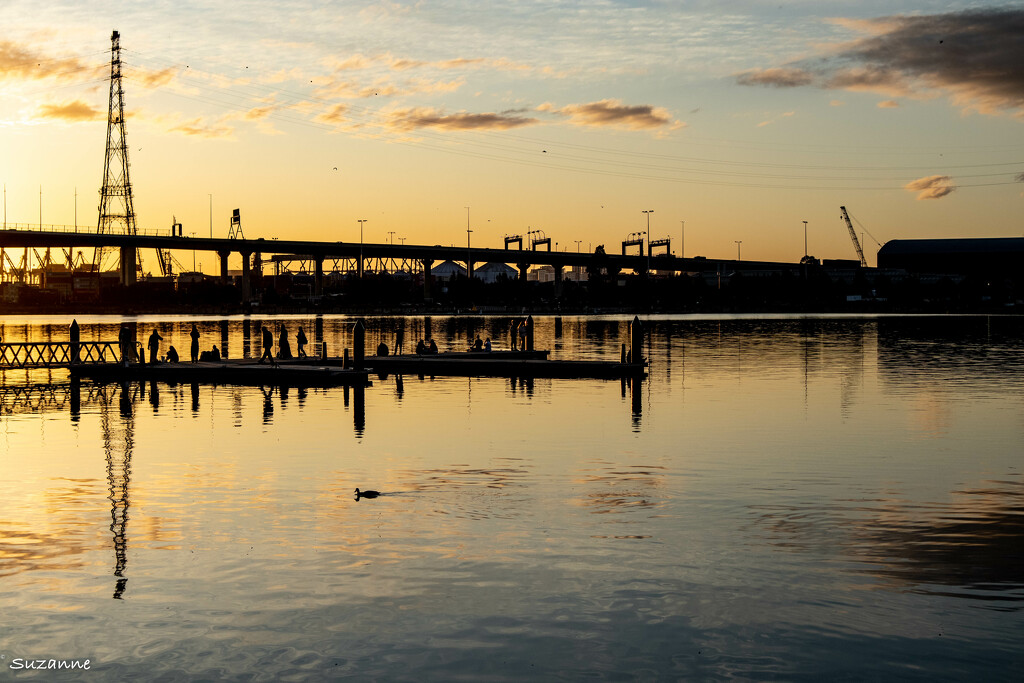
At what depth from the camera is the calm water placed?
42.4 feet

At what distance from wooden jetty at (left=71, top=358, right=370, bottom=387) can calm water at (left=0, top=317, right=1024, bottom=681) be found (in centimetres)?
1334

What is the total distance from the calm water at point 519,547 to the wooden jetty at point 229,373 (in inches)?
525

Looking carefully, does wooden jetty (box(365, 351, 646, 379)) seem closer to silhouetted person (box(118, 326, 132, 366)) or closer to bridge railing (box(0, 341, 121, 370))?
silhouetted person (box(118, 326, 132, 366))

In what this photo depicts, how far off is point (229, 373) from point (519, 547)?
39.0 meters

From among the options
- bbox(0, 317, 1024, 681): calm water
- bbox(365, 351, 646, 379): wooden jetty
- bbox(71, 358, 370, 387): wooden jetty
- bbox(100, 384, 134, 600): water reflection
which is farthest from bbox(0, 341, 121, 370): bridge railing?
bbox(0, 317, 1024, 681): calm water

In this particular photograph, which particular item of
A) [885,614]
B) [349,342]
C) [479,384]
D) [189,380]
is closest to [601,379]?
[479,384]

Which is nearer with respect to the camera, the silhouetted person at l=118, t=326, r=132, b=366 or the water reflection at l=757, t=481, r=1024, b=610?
the water reflection at l=757, t=481, r=1024, b=610

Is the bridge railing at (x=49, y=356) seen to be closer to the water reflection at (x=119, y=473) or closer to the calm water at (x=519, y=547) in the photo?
the water reflection at (x=119, y=473)

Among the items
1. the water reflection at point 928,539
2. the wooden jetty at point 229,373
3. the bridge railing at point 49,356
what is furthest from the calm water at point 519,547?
the bridge railing at point 49,356

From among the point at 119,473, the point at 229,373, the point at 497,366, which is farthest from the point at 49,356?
the point at 119,473

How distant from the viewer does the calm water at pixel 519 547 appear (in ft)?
42.4

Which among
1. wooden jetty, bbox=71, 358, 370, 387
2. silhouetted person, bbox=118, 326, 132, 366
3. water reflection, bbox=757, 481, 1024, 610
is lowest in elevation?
water reflection, bbox=757, 481, 1024, 610

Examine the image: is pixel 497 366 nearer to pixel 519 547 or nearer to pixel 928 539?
pixel 519 547

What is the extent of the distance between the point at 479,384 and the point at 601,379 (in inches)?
247
